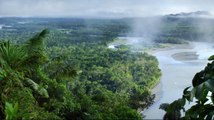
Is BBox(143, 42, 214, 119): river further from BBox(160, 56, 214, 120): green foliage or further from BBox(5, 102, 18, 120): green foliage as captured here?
BBox(160, 56, 214, 120): green foliage

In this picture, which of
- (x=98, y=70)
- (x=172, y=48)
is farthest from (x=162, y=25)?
(x=98, y=70)

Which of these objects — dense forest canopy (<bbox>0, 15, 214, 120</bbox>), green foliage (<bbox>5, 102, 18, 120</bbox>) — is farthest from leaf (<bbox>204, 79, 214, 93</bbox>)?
green foliage (<bbox>5, 102, 18, 120</bbox>)

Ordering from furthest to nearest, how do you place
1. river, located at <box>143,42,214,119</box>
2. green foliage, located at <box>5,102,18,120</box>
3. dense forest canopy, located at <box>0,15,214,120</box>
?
river, located at <box>143,42,214,119</box>, dense forest canopy, located at <box>0,15,214,120</box>, green foliage, located at <box>5,102,18,120</box>

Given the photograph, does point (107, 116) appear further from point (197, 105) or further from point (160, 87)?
point (160, 87)

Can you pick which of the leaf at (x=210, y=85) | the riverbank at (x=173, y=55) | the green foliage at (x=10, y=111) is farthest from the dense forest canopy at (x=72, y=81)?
the riverbank at (x=173, y=55)

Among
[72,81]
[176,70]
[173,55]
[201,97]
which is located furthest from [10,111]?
[173,55]

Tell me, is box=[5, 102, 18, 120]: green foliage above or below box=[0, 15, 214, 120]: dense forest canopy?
above

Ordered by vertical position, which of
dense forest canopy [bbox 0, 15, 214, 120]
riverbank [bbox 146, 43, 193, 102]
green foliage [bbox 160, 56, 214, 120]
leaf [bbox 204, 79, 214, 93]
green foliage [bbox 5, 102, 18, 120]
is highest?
leaf [bbox 204, 79, 214, 93]

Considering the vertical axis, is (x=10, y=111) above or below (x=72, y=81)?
above

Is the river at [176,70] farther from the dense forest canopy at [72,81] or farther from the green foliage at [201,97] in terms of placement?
the green foliage at [201,97]

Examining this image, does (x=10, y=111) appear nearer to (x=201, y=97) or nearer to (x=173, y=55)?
(x=201, y=97)
